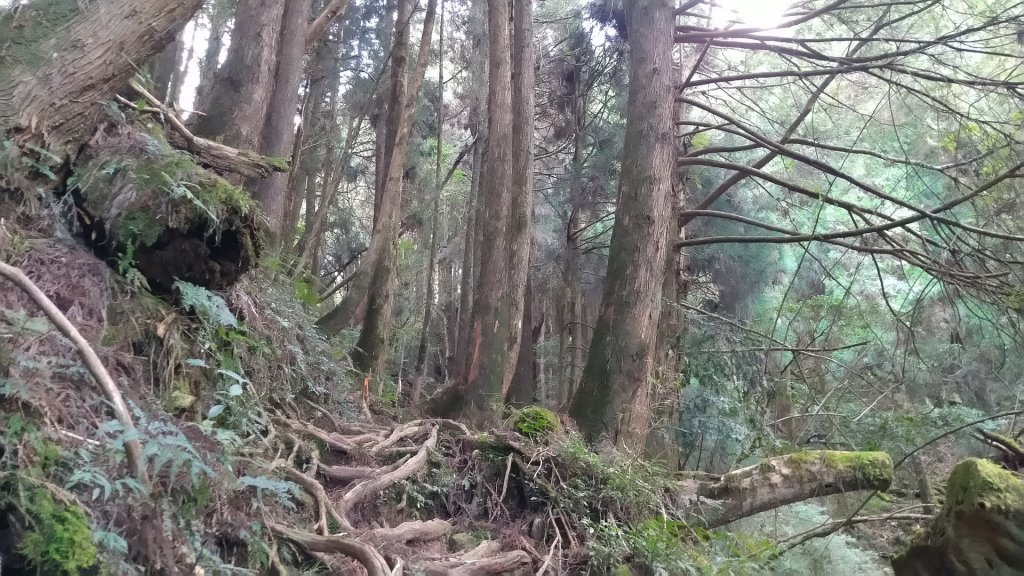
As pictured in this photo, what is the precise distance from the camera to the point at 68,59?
11.3 ft

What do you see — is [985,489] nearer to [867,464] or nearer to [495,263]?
[867,464]

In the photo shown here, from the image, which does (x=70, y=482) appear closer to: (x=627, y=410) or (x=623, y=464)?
(x=623, y=464)

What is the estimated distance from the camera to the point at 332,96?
14766 millimetres

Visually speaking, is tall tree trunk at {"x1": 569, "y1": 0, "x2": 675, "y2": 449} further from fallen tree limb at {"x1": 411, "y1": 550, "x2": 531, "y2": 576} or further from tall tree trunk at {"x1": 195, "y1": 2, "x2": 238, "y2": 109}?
tall tree trunk at {"x1": 195, "y1": 2, "x2": 238, "y2": 109}

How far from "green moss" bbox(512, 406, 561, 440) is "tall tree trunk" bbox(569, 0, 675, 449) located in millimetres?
515

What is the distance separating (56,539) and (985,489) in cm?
500

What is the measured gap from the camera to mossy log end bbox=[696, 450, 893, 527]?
19.8ft

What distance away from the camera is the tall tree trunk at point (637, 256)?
645cm

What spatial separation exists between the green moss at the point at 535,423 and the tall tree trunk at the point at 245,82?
135 inches

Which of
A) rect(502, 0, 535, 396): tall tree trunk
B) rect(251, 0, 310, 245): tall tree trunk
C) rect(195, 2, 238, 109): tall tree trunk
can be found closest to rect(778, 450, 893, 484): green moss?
rect(502, 0, 535, 396): tall tree trunk

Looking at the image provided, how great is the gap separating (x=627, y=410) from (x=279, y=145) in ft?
16.3

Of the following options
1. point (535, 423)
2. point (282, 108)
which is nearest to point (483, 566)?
point (535, 423)

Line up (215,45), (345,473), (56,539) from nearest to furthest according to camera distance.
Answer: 1. (56,539)
2. (345,473)
3. (215,45)

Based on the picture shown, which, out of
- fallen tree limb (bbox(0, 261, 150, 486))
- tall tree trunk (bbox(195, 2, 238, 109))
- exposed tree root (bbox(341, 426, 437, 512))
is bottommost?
exposed tree root (bbox(341, 426, 437, 512))
